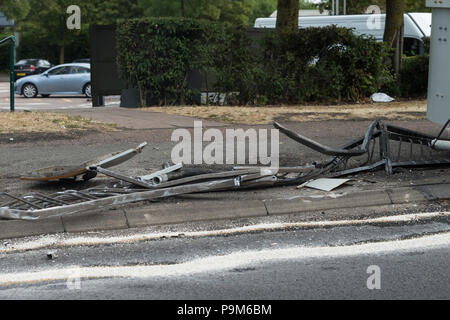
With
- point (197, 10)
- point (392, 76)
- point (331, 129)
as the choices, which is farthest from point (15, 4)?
point (331, 129)

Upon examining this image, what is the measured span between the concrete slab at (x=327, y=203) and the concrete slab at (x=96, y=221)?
1352 mm

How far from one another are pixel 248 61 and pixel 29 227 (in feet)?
37.4


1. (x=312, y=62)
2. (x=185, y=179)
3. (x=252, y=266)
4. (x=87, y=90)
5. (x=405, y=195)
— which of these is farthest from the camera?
(x=87, y=90)

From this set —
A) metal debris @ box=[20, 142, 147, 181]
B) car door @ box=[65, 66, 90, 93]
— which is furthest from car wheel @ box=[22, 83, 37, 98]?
metal debris @ box=[20, 142, 147, 181]

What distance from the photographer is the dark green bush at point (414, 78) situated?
63.7ft

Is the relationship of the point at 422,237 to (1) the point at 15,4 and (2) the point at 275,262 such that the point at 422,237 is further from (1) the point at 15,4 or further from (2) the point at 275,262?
(1) the point at 15,4

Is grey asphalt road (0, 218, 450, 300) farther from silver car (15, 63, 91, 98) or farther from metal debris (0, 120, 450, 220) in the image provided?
silver car (15, 63, 91, 98)

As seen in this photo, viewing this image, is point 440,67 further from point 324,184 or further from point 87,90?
point 87,90

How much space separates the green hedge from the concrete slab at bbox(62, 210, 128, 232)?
32.0 ft

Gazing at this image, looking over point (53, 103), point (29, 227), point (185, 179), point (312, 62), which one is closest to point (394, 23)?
point (312, 62)

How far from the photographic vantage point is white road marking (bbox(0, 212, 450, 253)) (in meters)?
5.59

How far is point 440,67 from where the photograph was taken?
8023 millimetres

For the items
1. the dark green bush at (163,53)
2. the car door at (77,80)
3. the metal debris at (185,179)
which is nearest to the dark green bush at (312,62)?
the dark green bush at (163,53)

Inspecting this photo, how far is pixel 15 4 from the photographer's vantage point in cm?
4294
